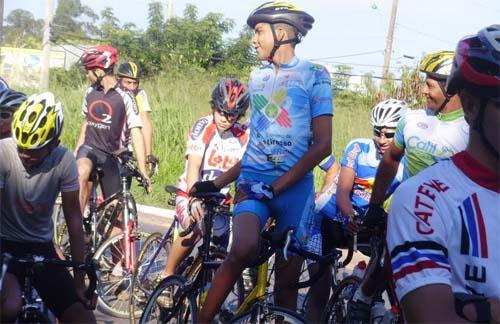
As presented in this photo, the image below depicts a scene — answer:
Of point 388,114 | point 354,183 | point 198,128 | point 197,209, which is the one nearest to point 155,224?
point 198,128

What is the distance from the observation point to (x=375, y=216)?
5102 mm

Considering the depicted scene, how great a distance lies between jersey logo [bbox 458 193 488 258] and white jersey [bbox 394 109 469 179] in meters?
3.05

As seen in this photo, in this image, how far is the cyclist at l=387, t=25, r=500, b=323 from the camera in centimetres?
212

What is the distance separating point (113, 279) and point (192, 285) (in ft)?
8.00

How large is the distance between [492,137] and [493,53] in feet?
0.78

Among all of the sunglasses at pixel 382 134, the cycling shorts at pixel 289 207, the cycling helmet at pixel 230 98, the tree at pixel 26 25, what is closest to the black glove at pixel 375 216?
the cycling shorts at pixel 289 207

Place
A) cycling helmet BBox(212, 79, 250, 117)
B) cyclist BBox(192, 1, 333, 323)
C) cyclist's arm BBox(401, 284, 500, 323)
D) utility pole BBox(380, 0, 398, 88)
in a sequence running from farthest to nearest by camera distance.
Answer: utility pole BBox(380, 0, 398, 88) → cycling helmet BBox(212, 79, 250, 117) → cyclist BBox(192, 1, 333, 323) → cyclist's arm BBox(401, 284, 500, 323)

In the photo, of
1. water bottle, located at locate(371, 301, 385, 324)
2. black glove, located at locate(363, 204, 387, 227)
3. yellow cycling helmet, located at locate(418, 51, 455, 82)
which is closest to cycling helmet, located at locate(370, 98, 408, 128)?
yellow cycling helmet, located at locate(418, 51, 455, 82)

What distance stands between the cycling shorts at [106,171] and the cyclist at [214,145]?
1865 mm

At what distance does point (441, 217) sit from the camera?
2164 millimetres

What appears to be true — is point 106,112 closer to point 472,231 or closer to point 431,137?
point 431,137

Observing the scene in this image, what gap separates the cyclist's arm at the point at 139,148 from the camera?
845 centimetres

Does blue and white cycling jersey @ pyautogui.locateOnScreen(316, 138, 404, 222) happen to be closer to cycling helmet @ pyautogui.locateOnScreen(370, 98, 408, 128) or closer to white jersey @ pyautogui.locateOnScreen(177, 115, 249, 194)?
cycling helmet @ pyautogui.locateOnScreen(370, 98, 408, 128)

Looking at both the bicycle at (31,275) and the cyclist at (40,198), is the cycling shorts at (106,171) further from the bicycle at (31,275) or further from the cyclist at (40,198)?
the bicycle at (31,275)
